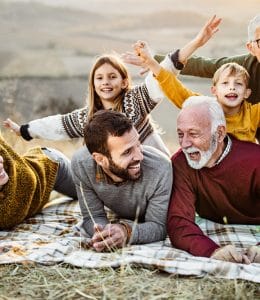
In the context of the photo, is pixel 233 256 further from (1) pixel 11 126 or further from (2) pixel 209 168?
(1) pixel 11 126

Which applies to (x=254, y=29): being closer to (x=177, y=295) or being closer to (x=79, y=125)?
(x=79, y=125)

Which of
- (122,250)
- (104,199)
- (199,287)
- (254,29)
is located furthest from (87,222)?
(254,29)

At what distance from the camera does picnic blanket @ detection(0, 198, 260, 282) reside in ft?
11.6

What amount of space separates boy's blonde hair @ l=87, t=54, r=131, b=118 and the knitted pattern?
0.06 m

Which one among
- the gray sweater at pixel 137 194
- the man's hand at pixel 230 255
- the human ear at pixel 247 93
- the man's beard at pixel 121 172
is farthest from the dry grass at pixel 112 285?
the human ear at pixel 247 93

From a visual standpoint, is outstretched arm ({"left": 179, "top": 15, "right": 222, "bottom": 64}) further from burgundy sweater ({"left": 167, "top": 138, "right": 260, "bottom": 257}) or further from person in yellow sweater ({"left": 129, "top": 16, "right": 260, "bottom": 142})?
burgundy sweater ({"left": 167, "top": 138, "right": 260, "bottom": 257})

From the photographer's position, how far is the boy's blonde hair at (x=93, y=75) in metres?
4.96

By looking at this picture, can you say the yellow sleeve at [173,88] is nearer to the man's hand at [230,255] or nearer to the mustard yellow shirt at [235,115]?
the mustard yellow shirt at [235,115]

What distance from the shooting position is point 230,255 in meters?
3.67

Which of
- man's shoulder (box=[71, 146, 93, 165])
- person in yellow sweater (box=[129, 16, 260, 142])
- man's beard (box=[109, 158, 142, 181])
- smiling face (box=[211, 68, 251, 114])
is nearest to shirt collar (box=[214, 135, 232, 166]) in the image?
person in yellow sweater (box=[129, 16, 260, 142])

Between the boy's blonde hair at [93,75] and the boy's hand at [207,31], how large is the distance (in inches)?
24.9

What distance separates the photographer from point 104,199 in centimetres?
431

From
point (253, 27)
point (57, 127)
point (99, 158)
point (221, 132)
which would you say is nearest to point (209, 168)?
point (221, 132)

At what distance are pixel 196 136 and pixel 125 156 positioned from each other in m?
0.48
